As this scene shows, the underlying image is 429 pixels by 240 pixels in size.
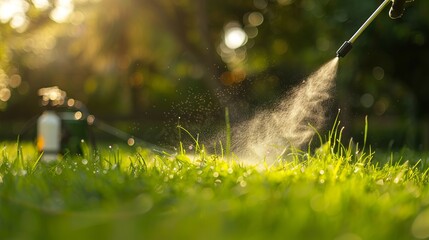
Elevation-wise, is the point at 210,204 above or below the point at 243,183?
above

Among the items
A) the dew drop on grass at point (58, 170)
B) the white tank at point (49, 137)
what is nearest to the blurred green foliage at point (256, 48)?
the white tank at point (49, 137)

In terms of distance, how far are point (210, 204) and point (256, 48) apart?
612 inches

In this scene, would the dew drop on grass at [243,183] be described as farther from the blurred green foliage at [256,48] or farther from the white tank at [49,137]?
the blurred green foliage at [256,48]

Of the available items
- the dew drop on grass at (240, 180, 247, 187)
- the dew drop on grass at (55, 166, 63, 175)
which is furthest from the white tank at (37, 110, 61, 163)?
the dew drop on grass at (240, 180, 247, 187)

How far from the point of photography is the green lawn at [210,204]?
194 centimetres

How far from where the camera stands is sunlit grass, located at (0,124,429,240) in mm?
1941

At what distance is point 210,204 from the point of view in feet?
7.40

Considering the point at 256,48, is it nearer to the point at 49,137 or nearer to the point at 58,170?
Answer: the point at 49,137

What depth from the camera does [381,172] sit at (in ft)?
12.7

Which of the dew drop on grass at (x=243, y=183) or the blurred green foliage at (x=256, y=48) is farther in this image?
the blurred green foliage at (x=256, y=48)

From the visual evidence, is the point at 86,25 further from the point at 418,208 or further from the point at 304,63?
the point at 418,208

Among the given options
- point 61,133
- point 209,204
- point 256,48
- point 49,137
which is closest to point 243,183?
point 209,204

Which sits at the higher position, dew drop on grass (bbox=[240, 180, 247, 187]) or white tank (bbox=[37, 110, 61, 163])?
white tank (bbox=[37, 110, 61, 163])

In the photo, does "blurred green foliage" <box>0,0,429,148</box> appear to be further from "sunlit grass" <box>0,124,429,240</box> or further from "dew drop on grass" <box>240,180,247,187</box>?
"dew drop on grass" <box>240,180,247,187</box>
